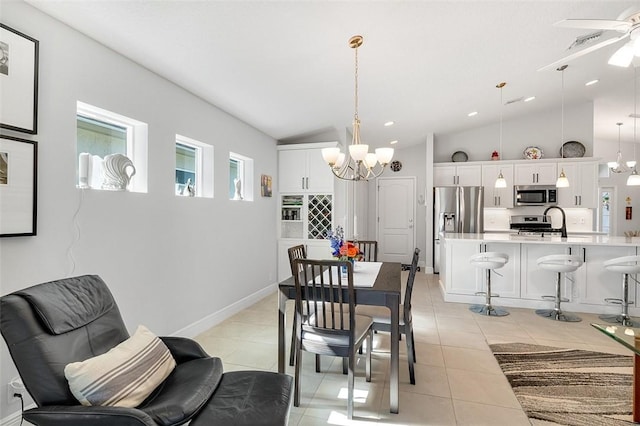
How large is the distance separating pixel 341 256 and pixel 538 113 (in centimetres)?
637

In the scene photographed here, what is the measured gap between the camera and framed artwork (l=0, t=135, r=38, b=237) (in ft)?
5.94

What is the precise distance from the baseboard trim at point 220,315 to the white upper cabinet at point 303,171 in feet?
5.51

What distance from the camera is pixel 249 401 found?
1.52 meters

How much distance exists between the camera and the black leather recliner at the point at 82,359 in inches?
49.8

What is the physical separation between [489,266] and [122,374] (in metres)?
3.95

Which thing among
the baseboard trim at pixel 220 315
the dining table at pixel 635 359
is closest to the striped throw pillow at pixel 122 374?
the baseboard trim at pixel 220 315

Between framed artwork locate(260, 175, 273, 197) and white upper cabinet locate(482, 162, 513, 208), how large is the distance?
4470 millimetres

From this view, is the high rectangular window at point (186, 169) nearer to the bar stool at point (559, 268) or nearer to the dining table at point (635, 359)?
the dining table at point (635, 359)

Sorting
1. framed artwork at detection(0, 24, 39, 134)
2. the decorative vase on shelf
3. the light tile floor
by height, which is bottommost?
the light tile floor

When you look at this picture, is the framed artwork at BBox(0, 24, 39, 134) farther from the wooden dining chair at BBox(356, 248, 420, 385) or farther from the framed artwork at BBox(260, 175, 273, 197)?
the framed artwork at BBox(260, 175, 273, 197)

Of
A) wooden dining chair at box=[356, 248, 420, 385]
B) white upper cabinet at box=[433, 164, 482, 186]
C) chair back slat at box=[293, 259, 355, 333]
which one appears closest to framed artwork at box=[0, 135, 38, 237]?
chair back slat at box=[293, 259, 355, 333]

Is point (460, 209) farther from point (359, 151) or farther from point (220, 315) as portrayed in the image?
point (220, 315)

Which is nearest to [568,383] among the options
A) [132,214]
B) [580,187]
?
[132,214]

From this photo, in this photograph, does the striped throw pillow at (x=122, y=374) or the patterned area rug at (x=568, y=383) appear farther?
the patterned area rug at (x=568, y=383)
